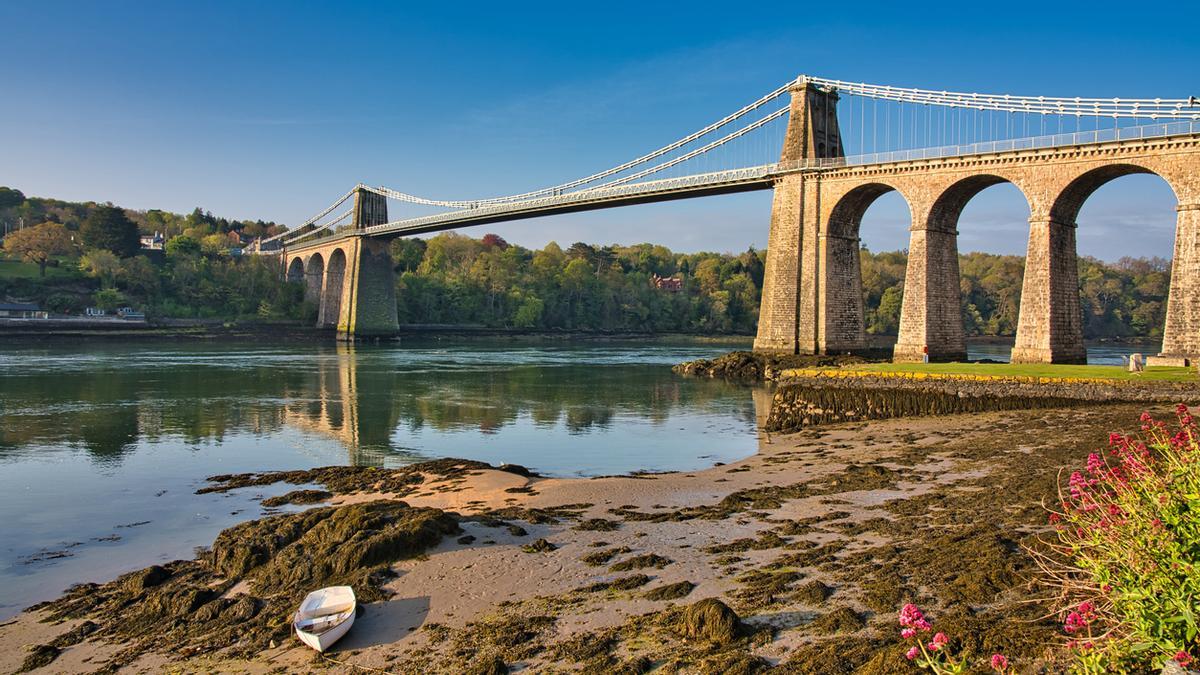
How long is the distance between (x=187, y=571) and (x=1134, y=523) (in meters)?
9.16

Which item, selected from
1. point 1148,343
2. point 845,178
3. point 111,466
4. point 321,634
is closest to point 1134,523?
point 321,634

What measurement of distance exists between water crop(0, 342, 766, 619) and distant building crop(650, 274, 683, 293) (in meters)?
76.8

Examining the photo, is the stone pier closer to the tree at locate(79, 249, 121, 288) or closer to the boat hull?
the boat hull

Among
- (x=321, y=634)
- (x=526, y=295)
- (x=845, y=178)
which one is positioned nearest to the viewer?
(x=321, y=634)

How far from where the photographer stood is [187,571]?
9.38 meters

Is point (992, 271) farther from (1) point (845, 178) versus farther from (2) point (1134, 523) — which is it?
(2) point (1134, 523)

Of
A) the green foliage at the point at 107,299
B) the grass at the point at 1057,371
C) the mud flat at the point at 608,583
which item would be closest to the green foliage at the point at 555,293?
the green foliage at the point at 107,299

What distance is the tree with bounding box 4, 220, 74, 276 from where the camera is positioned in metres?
87.8

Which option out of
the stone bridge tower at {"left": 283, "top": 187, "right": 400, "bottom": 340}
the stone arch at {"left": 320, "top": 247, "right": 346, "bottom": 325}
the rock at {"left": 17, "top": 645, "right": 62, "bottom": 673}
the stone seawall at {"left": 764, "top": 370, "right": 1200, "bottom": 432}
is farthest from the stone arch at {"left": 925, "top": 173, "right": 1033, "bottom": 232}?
the stone arch at {"left": 320, "top": 247, "right": 346, "bottom": 325}

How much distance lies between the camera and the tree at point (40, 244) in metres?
87.8

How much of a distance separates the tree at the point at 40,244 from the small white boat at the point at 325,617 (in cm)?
9619

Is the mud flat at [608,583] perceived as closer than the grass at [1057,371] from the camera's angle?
Yes

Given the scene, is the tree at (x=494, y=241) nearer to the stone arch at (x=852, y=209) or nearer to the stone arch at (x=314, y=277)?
the stone arch at (x=314, y=277)

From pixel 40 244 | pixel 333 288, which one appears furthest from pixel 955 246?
pixel 40 244
